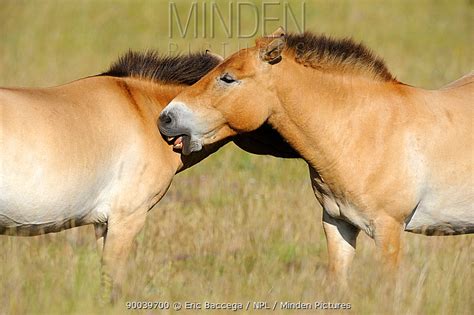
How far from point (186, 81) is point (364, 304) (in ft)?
7.33

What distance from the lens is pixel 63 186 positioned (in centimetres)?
592

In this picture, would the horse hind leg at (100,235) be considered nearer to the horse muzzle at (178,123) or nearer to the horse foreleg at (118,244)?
the horse foreleg at (118,244)

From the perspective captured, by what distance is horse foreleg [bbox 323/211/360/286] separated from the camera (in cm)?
662

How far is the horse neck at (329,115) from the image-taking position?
6.32 m

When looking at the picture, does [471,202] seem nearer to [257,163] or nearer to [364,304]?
[364,304]

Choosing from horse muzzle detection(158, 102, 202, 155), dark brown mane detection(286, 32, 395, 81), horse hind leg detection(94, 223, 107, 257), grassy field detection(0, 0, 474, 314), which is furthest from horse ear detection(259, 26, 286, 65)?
horse hind leg detection(94, 223, 107, 257)

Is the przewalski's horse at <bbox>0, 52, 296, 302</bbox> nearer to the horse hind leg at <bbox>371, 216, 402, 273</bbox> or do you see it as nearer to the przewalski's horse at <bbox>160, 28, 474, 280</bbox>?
the przewalski's horse at <bbox>160, 28, 474, 280</bbox>

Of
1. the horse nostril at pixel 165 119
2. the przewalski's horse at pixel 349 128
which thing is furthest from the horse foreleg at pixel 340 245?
the horse nostril at pixel 165 119

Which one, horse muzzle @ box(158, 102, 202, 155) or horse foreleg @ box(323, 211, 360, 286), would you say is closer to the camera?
horse muzzle @ box(158, 102, 202, 155)

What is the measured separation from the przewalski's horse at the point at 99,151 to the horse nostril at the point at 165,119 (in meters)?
0.29

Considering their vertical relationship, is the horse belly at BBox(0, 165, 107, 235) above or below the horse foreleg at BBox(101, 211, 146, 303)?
above

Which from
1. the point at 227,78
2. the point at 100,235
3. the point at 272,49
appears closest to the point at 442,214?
the point at 272,49

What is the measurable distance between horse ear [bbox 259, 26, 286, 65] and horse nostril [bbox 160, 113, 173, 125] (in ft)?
2.40

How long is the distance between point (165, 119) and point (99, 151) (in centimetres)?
49
